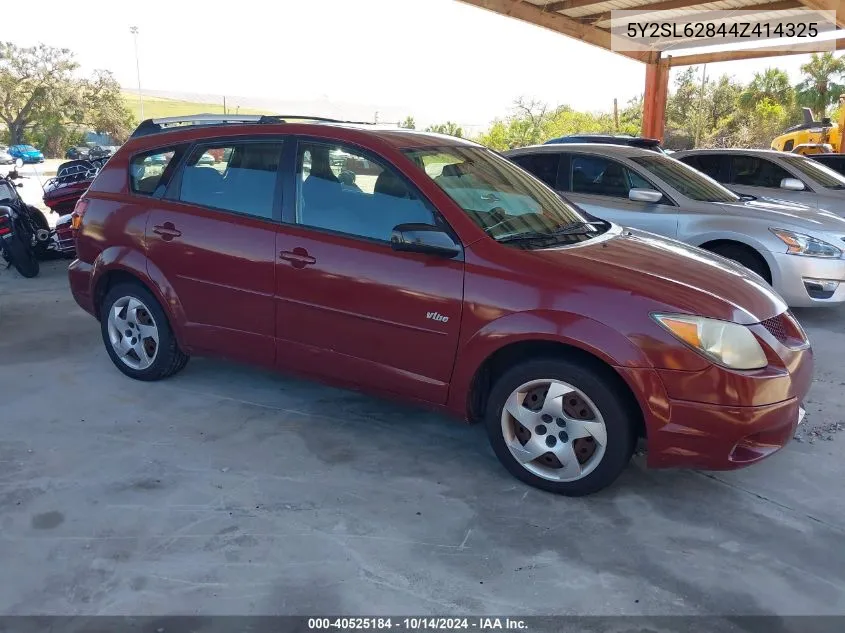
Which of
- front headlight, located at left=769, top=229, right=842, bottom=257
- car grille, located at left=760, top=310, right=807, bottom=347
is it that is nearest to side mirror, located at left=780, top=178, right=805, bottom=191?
front headlight, located at left=769, top=229, right=842, bottom=257

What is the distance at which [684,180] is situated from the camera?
270 inches

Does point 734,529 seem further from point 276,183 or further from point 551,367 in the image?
point 276,183

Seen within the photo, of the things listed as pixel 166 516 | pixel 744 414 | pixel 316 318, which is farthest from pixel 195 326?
pixel 744 414

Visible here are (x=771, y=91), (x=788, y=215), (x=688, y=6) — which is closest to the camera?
(x=788, y=215)

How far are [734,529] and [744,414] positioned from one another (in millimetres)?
564

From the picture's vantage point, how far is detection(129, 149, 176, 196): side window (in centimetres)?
448

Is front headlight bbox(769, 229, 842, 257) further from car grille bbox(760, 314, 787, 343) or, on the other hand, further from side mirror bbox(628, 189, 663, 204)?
car grille bbox(760, 314, 787, 343)

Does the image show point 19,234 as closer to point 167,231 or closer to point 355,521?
point 167,231

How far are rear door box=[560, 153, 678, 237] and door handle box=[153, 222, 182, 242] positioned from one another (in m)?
3.90

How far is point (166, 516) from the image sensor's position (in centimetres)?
317

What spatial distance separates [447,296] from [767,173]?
706cm

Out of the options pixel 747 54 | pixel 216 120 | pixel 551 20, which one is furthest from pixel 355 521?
pixel 747 54

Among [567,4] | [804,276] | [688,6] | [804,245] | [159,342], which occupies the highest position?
[567,4]

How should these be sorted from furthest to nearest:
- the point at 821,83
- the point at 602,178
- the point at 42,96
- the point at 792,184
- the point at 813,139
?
the point at 42,96 → the point at 821,83 → the point at 813,139 → the point at 792,184 → the point at 602,178
